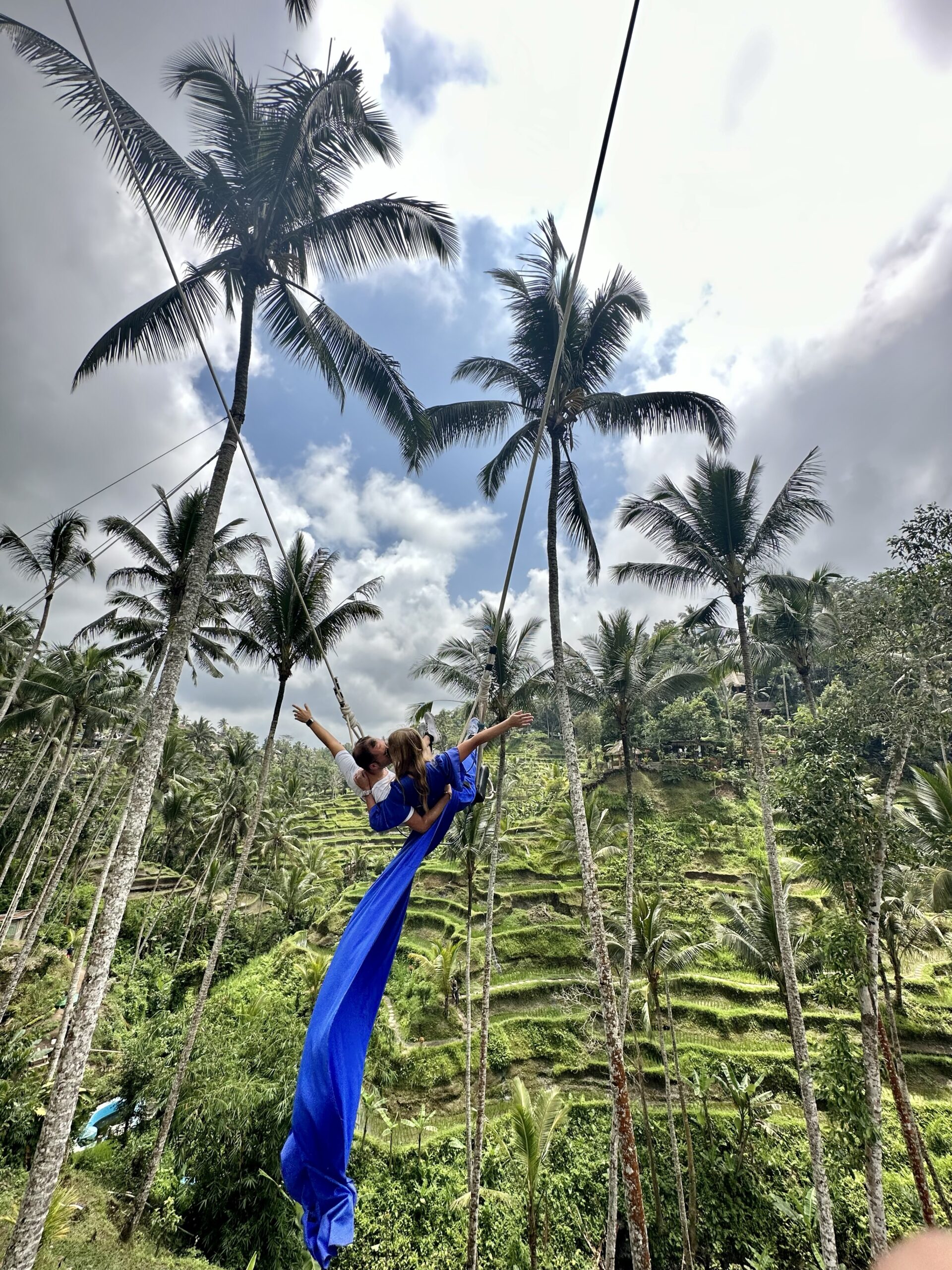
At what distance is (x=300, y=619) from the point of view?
29.0ft

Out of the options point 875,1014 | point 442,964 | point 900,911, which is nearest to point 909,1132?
point 875,1014

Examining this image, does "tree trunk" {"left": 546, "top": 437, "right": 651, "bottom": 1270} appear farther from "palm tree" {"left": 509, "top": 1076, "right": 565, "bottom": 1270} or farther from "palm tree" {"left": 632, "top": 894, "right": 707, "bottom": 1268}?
"palm tree" {"left": 632, "top": 894, "right": 707, "bottom": 1268}

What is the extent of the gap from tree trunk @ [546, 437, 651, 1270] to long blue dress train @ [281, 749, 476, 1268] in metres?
4.40

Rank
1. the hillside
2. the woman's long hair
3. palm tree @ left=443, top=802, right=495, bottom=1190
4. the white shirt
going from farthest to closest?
palm tree @ left=443, top=802, right=495, bottom=1190 → the hillside → the white shirt → the woman's long hair

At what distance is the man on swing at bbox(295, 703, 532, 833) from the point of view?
2.68 m

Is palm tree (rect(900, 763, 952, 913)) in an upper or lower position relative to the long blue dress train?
upper

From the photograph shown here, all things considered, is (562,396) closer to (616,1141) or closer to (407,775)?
(407,775)

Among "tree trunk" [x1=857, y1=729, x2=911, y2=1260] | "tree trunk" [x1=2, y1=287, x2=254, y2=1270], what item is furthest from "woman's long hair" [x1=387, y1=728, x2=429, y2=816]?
"tree trunk" [x1=857, y1=729, x2=911, y2=1260]

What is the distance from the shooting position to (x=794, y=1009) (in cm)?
738

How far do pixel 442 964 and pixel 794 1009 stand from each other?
32.8 ft

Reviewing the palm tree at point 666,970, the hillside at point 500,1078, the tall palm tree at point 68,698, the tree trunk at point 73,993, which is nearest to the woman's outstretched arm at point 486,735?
the hillside at point 500,1078

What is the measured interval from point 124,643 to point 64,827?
11026mm

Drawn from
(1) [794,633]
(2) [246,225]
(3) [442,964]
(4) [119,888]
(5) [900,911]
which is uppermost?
(1) [794,633]

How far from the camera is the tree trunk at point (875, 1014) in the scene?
6.16m
